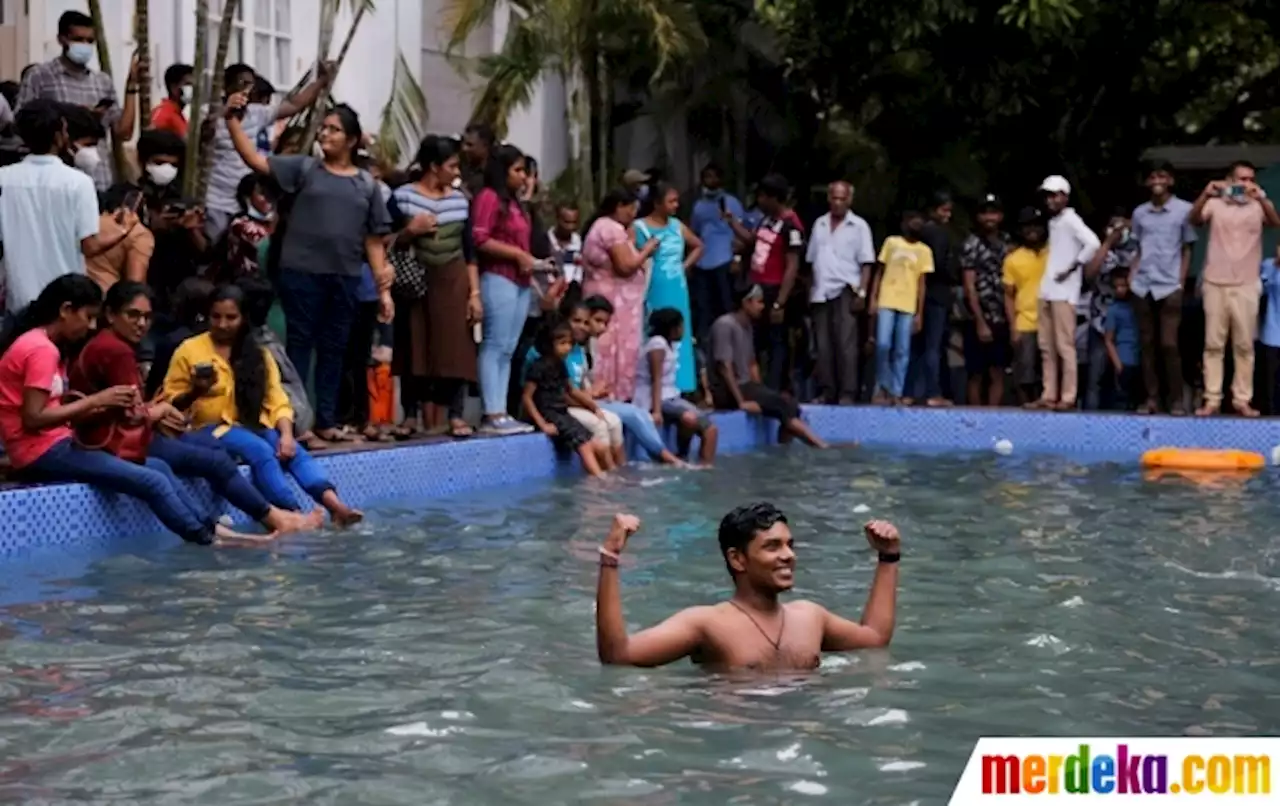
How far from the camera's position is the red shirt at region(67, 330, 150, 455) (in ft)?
37.3

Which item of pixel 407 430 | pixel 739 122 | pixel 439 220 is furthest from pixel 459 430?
pixel 739 122

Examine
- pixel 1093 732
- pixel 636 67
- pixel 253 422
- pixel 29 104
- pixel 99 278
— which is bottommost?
pixel 1093 732

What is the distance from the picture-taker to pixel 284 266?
535 inches

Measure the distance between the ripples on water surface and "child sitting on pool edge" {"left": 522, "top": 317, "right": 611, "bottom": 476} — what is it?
2.32m

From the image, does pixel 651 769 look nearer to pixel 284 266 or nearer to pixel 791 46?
pixel 284 266

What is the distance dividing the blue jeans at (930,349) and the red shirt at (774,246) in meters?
→ 1.32

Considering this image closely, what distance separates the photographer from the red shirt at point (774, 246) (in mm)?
19672

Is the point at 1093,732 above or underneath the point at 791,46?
underneath

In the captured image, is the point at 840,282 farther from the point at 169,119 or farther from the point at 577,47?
the point at 169,119

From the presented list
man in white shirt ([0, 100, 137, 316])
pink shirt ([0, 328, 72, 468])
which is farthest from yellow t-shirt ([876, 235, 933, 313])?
pink shirt ([0, 328, 72, 468])

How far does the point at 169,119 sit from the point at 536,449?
3.36 meters

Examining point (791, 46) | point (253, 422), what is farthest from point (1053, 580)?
point (791, 46)

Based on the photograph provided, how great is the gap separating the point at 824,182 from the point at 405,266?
998 cm

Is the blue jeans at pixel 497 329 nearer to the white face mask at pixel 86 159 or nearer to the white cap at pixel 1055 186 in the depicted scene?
the white face mask at pixel 86 159
